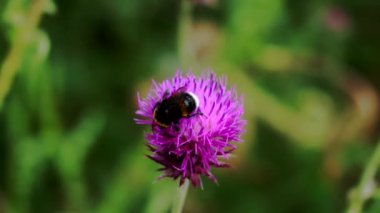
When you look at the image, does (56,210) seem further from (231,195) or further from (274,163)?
A: (274,163)

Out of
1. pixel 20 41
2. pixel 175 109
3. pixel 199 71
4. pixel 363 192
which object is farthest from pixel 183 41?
pixel 175 109

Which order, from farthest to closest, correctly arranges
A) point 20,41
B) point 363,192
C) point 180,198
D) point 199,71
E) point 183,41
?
point 199,71 → point 183,41 → point 20,41 → point 363,192 → point 180,198

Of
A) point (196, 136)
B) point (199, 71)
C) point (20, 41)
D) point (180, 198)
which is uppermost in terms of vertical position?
point (199, 71)

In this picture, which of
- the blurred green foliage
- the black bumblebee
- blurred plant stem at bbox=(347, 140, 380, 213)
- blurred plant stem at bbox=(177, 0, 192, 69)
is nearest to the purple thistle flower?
the black bumblebee

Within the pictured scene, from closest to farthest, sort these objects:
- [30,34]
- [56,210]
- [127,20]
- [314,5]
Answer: [30,34]
[56,210]
[127,20]
[314,5]

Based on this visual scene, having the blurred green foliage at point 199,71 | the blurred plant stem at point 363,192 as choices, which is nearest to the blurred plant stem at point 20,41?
the blurred green foliage at point 199,71

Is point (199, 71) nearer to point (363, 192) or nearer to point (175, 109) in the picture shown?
point (363, 192)


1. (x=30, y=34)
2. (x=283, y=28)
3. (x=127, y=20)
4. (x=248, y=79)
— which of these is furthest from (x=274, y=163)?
(x=30, y=34)
